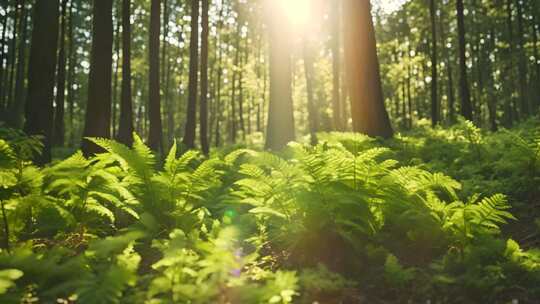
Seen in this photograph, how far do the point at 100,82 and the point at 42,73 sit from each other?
141 cm

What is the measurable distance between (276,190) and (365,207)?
0.92 metres

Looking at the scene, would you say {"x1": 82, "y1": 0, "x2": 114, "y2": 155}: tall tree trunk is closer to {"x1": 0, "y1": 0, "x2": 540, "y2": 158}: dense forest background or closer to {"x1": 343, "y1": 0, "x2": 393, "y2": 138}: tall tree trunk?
{"x1": 0, "y1": 0, "x2": 540, "y2": 158}: dense forest background

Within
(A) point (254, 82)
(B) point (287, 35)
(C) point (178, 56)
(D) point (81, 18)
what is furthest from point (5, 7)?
(B) point (287, 35)

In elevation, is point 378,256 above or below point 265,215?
below

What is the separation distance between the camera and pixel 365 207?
448cm

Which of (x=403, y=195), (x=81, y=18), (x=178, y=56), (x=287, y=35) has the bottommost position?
(x=403, y=195)

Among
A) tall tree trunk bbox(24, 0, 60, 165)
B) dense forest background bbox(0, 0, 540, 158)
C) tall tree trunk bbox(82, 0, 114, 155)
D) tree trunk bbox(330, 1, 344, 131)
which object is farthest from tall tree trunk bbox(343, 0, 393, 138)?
tree trunk bbox(330, 1, 344, 131)

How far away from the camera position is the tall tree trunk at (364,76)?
33.8ft

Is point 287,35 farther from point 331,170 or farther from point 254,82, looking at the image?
point 254,82

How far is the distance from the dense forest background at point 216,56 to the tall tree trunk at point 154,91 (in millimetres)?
35

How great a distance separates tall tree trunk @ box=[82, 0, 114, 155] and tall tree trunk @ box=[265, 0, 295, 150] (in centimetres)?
646

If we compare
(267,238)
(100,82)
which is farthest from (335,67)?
(267,238)

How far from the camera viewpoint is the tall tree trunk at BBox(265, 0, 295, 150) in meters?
14.3

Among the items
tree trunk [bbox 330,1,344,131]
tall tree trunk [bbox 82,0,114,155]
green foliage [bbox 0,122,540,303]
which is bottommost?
green foliage [bbox 0,122,540,303]
